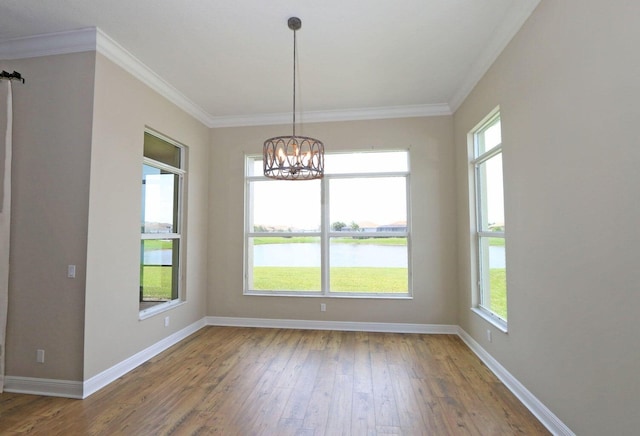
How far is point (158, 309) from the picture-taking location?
3.78m

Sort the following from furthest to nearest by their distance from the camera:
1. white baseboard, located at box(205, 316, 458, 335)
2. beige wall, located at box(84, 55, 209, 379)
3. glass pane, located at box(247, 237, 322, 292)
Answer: glass pane, located at box(247, 237, 322, 292) < white baseboard, located at box(205, 316, 458, 335) < beige wall, located at box(84, 55, 209, 379)

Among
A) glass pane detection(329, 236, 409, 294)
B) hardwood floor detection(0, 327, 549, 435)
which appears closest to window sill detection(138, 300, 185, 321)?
hardwood floor detection(0, 327, 549, 435)

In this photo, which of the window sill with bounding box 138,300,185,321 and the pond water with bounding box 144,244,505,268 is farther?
the pond water with bounding box 144,244,505,268

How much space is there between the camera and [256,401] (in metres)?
2.60

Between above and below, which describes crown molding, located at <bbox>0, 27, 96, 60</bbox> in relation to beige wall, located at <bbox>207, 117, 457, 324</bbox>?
above

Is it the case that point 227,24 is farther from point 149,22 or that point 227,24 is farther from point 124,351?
point 124,351

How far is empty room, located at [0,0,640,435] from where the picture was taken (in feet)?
6.27

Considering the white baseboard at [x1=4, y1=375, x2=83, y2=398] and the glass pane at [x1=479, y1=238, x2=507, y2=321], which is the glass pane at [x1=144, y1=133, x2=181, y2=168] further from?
the glass pane at [x1=479, y1=238, x2=507, y2=321]

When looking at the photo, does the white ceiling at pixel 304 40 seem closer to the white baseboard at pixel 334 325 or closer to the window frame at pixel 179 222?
the window frame at pixel 179 222

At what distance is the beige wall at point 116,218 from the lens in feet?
9.24

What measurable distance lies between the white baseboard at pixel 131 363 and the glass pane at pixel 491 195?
3925 millimetres

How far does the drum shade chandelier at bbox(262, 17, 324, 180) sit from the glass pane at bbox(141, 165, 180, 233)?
5.97 feet

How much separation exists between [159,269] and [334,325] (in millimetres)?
2435

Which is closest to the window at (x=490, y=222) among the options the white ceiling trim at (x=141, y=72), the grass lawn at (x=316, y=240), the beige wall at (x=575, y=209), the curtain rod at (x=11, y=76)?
the beige wall at (x=575, y=209)
